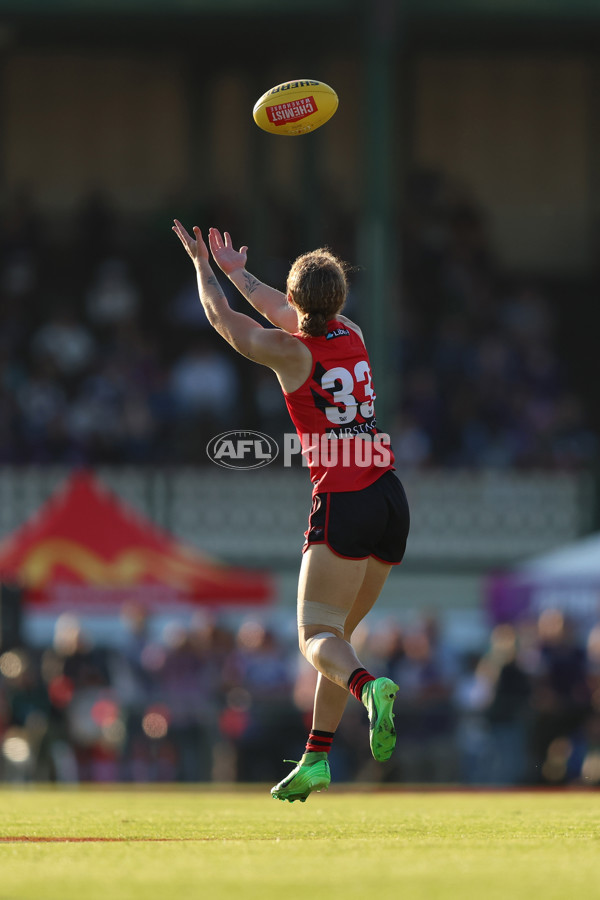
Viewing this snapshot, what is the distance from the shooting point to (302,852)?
5.35m

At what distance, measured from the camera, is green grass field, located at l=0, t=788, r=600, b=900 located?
14.4 ft

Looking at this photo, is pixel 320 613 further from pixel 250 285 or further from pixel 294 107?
pixel 294 107

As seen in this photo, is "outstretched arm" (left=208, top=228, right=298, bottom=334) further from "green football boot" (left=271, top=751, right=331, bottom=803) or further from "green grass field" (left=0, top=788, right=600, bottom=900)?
"green grass field" (left=0, top=788, right=600, bottom=900)

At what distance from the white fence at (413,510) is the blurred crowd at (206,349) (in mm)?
263

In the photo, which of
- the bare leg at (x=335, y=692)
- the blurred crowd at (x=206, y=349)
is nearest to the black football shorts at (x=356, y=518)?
the bare leg at (x=335, y=692)

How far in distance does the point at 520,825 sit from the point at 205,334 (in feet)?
47.1

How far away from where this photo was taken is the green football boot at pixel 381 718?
5859 millimetres

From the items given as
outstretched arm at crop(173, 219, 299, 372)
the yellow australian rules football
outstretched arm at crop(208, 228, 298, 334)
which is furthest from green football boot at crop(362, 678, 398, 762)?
the yellow australian rules football

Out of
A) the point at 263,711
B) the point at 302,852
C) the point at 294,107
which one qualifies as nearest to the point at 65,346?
the point at 263,711

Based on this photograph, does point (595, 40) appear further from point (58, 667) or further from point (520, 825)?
point (520, 825)

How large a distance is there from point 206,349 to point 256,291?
12914 mm

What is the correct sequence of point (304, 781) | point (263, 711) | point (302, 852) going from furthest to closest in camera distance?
point (263, 711) < point (304, 781) < point (302, 852)

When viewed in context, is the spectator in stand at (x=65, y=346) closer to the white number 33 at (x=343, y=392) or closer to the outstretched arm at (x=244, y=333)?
the outstretched arm at (x=244, y=333)

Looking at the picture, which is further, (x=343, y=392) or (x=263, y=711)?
(x=263, y=711)
